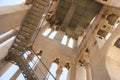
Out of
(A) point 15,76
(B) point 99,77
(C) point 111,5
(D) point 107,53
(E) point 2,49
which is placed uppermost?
(C) point 111,5

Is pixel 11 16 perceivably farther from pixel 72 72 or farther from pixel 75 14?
pixel 75 14

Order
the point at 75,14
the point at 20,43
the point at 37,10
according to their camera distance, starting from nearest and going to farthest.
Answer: the point at 20,43
the point at 37,10
the point at 75,14

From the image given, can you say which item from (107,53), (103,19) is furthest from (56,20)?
(107,53)

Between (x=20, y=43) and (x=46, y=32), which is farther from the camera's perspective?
(x=46, y=32)

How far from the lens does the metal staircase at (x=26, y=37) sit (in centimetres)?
1346

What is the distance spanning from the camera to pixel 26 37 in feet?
52.0

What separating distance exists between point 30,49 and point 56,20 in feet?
28.7

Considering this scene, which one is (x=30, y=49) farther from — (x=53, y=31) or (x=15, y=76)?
(x=53, y=31)

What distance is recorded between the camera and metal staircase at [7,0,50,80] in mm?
13455

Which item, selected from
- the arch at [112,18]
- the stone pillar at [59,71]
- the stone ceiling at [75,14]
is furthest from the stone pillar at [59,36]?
the arch at [112,18]

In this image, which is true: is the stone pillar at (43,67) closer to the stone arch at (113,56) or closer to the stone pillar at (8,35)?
the stone pillar at (8,35)

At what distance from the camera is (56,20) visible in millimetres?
24875

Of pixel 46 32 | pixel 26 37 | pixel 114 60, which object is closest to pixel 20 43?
pixel 26 37

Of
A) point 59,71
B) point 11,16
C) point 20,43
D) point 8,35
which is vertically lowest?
point 59,71
